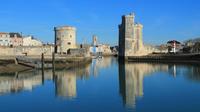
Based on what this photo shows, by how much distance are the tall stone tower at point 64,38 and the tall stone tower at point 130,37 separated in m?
13.2

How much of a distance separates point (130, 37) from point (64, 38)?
14817 mm

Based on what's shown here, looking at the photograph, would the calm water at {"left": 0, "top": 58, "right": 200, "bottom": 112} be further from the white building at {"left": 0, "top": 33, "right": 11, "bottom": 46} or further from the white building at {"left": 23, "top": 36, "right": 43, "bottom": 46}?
the white building at {"left": 23, "top": 36, "right": 43, "bottom": 46}

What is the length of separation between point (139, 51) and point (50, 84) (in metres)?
40.2

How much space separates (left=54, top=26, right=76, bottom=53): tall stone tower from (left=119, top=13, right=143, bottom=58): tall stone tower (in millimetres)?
13201

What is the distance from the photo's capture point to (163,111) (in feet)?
42.3

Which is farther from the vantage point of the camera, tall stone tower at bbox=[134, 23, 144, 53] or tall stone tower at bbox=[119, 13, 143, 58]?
tall stone tower at bbox=[134, 23, 144, 53]

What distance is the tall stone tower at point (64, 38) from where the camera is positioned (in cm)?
4809

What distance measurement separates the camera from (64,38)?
48.2 metres

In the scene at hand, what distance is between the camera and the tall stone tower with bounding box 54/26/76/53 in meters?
48.1

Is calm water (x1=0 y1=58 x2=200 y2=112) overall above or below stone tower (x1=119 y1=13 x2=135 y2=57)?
below

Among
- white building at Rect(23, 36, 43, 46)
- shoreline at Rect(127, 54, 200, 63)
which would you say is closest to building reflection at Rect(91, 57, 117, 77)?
shoreline at Rect(127, 54, 200, 63)

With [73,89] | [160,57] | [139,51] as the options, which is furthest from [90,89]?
[139,51]

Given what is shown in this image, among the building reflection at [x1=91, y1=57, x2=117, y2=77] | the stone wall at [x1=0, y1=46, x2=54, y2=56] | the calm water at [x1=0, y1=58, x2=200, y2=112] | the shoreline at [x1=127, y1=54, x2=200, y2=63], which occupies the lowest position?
the calm water at [x1=0, y1=58, x2=200, y2=112]

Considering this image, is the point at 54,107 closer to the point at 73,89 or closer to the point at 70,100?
the point at 70,100
